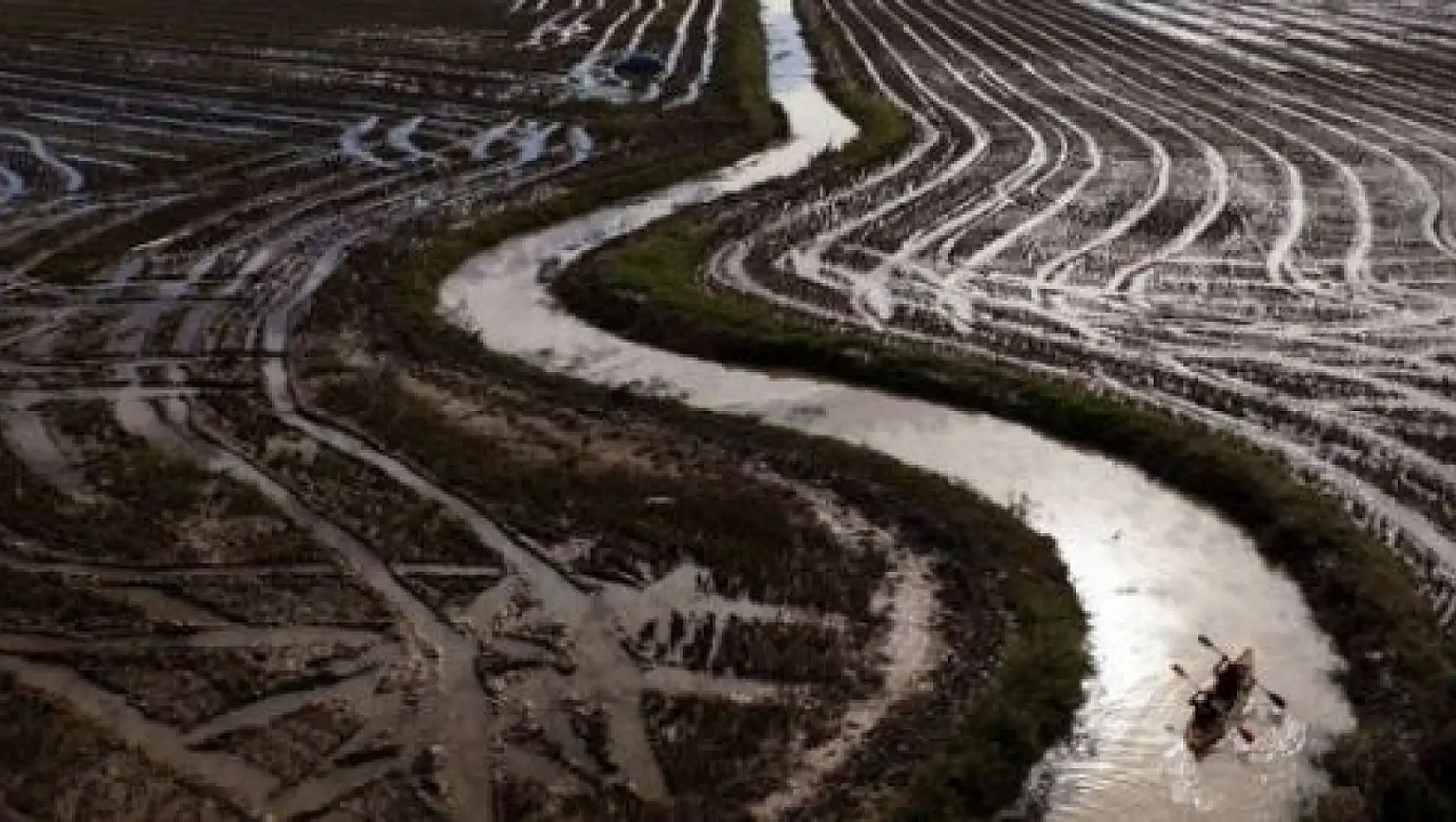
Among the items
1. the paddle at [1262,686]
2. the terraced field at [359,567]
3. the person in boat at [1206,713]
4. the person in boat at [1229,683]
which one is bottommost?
the terraced field at [359,567]

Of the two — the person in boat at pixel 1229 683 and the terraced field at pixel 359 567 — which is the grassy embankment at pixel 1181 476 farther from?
the terraced field at pixel 359 567

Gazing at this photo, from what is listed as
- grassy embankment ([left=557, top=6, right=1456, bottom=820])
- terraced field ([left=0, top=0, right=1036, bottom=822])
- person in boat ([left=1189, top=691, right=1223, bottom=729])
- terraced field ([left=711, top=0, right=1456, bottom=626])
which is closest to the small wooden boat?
person in boat ([left=1189, top=691, right=1223, bottom=729])

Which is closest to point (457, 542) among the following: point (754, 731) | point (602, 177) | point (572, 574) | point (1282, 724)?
point (572, 574)

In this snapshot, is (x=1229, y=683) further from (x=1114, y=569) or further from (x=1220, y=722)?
(x=1114, y=569)

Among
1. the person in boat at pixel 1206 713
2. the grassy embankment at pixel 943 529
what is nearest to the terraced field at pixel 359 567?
the grassy embankment at pixel 943 529

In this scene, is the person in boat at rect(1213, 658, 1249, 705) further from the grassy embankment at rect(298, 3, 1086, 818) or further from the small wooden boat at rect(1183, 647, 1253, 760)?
the grassy embankment at rect(298, 3, 1086, 818)

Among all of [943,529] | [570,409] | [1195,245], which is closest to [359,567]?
[570,409]

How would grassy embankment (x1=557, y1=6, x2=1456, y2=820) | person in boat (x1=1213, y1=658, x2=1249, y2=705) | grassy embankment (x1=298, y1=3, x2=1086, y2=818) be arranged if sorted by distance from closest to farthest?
grassy embankment (x1=557, y1=6, x2=1456, y2=820), grassy embankment (x1=298, y1=3, x2=1086, y2=818), person in boat (x1=1213, y1=658, x2=1249, y2=705)
